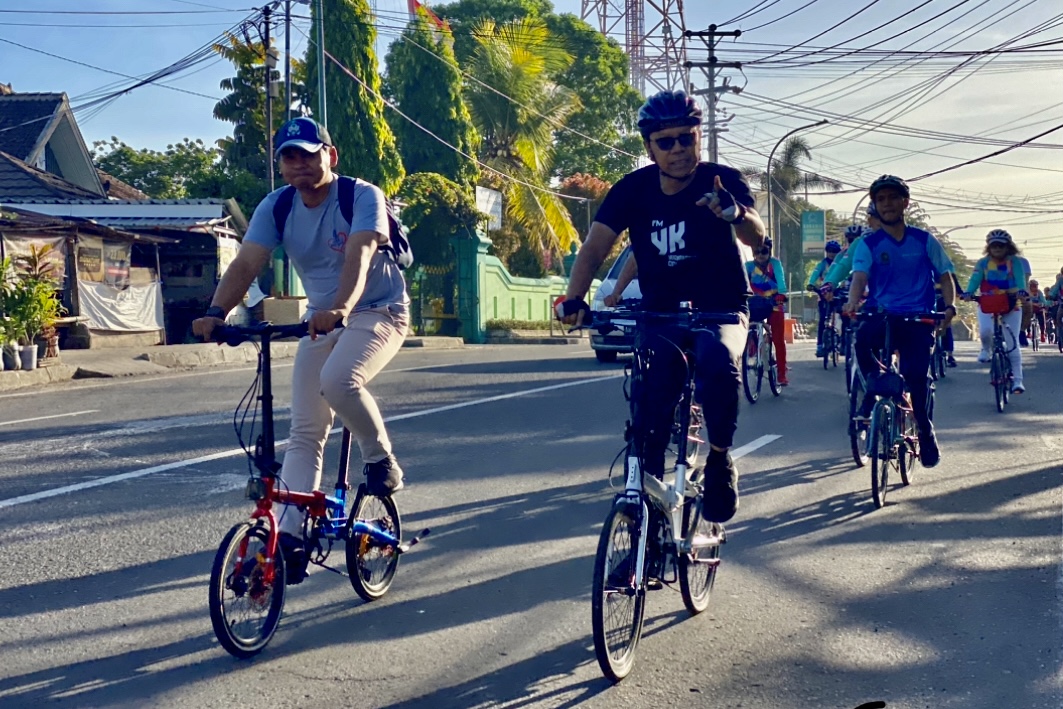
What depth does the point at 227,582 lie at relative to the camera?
3.92 meters

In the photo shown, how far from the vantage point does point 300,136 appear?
4430 mm

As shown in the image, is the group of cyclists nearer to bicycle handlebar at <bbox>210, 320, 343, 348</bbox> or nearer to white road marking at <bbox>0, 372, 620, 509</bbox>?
bicycle handlebar at <bbox>210, 320, 343, 348</bbox>

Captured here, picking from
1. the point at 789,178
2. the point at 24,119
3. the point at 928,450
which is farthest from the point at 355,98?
the point at 789,178

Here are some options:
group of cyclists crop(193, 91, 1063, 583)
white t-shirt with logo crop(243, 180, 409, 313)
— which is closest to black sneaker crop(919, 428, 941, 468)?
group of cyclists crop(193, 91, 1063, 583)

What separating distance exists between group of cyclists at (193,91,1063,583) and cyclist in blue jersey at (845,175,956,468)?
323cm

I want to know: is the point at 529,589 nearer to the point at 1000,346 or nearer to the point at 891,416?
the point at 891,416

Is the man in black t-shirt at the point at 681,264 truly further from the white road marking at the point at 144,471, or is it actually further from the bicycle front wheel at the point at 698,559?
the white road marking at the point at 144,471

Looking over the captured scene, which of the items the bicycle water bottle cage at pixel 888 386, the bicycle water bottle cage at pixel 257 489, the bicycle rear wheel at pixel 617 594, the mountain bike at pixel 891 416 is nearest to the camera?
the bicycle rear wheel at pixel 617 594

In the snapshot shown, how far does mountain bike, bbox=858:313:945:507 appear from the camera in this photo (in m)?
7.04

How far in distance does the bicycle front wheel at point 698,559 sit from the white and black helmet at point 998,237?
8.31 m

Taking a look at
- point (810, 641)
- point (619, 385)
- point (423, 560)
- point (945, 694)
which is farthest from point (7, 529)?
point (619, 385)

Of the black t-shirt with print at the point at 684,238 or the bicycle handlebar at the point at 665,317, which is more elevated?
the black t-shirt with print at the point at 684,238

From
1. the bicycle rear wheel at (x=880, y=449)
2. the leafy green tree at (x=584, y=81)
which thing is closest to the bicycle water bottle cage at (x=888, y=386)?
the bicycle rear wheel at (x=880, y=449)

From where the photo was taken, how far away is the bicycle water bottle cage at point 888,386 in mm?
7316
